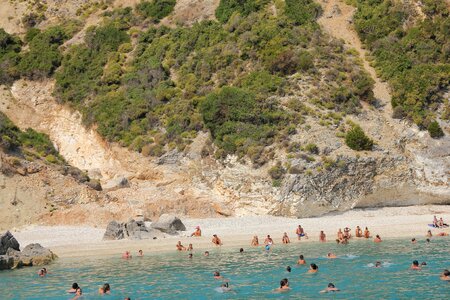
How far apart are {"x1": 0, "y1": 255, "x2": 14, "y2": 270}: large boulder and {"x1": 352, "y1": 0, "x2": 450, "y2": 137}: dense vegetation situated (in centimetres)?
2991

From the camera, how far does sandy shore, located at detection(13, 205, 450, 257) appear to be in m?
34.5

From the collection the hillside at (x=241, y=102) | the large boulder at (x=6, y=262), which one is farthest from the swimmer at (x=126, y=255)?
the hillside at (x=241, y=102)

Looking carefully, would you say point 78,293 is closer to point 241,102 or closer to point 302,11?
point 241,102

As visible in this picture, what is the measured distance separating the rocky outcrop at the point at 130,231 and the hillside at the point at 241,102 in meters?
4.07

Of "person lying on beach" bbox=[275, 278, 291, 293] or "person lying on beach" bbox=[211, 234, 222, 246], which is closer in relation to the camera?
"person lying on beach" bbox=[275, 278, 291, 293]

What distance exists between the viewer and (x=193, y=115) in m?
49.6

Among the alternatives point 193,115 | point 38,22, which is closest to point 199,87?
point 193,115

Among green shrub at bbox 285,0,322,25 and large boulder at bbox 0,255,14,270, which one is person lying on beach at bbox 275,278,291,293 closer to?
large boulder at bbox 0,255,14,270

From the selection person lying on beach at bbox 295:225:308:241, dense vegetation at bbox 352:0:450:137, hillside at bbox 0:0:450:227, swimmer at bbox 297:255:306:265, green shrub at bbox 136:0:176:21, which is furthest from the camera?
green shrub at bbox 136:0:176:21

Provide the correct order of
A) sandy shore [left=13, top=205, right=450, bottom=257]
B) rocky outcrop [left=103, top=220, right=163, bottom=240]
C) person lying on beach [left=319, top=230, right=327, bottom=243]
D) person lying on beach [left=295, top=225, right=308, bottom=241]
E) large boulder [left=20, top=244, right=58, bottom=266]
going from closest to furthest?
large boulder [left=20, top=244, right=58, bottom=266], person lying on beach [left=319, top=230, right=327, bottom=243], sandy shore [left=13, top=205, right=450, bottom=257], person lying on beach [left=295, top=225, right=308, bottom=241], rocky outcrop [left=103, top=220, right=163, bottom=240]

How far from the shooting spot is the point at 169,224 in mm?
37594

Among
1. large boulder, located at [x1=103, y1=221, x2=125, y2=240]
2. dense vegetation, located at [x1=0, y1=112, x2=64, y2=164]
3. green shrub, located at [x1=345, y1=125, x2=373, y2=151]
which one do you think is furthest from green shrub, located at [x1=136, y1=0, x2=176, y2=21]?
large boulder, located at [x1=103, y1=221, x2=125, y2=240]

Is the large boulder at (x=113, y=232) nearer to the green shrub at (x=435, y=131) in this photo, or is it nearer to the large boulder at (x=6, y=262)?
the large boulder at (x=6, y=262)

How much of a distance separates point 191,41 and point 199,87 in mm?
7080
